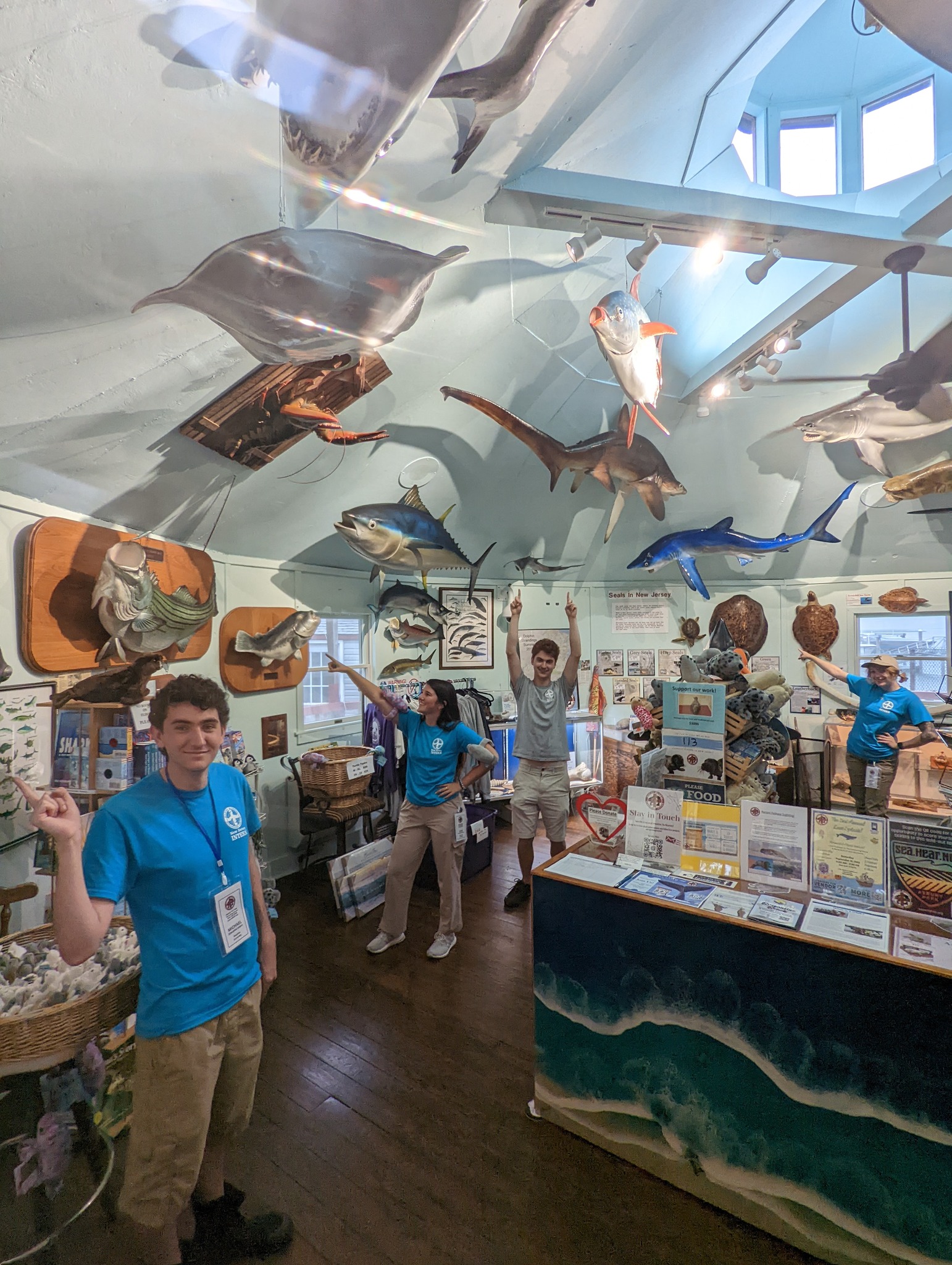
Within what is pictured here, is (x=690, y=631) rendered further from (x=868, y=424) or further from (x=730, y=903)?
(x=730, y=903)

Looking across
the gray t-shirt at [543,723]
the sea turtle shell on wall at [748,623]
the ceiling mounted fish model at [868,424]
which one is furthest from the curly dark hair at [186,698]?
the sea turtle shell on wall at [748,623]

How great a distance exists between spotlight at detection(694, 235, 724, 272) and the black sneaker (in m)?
3.49

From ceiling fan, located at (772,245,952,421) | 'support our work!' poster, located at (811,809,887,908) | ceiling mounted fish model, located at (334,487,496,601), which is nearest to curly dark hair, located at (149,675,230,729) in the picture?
'support our work!' poster, located at (811,809,887,908)

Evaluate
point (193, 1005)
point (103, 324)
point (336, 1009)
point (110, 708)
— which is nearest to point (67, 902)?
point (193, 1005)

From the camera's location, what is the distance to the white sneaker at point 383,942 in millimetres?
2957

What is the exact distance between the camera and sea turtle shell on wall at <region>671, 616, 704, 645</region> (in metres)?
5.68

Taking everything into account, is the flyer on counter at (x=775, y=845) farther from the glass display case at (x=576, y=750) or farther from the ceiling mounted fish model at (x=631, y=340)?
the glass display case at (x=576, y=750)

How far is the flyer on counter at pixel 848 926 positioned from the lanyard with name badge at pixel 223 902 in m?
1.56

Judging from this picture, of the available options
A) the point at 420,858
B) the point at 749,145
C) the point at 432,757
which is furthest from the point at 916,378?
the point at 420,858

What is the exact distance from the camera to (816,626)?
17.5 feet

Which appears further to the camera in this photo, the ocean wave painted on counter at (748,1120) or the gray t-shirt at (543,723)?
the gray t-shirt at (543,723)

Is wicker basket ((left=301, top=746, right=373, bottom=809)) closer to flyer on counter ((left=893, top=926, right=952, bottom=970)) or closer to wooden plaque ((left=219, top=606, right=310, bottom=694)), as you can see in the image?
wooden plaque ((left=219, top=606, right=310, bottom=694))

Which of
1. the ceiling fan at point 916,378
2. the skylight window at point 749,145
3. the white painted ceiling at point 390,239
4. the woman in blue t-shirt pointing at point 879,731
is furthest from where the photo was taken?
the woman in blue t-shirt pointing at point 879,731

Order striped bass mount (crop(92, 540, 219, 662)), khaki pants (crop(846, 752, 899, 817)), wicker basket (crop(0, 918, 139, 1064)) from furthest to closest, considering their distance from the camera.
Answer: khaki pants (crop(846, 752, 899, 817)), striped bass mount (crop(92, 540, 219, 662)), wicker basket (crop(0, 918, 139, 1064))
